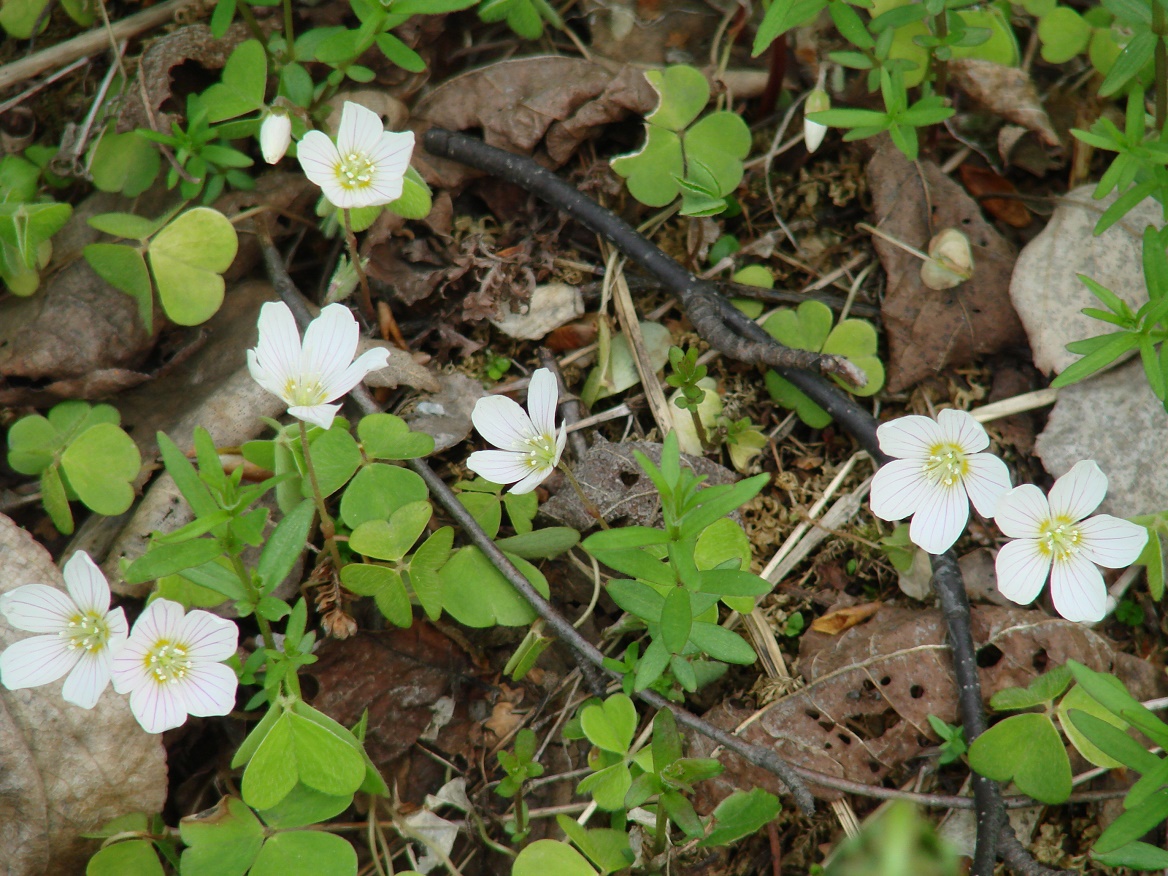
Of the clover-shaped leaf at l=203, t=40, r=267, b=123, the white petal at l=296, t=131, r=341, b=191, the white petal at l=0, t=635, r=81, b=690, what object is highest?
the clover-shaped leaf at l=203, t=40, r=267, b=123

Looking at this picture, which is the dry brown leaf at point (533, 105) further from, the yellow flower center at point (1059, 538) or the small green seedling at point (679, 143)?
the yellow flower center at point (1059, 538)

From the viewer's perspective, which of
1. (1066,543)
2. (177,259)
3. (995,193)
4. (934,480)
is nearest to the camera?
(1066,543)

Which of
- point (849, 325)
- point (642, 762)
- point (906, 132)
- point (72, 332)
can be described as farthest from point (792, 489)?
point (72, 332)

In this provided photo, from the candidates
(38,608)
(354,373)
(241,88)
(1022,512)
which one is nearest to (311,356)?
(354,373)

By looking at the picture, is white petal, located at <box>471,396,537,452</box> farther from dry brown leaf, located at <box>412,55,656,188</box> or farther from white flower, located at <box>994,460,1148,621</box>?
white flower, located at <box>994,460,1148,621</box>

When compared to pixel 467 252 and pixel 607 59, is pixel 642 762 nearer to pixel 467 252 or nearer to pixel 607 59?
pixel 467 252

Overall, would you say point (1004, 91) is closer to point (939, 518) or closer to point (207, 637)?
point (939, 518)

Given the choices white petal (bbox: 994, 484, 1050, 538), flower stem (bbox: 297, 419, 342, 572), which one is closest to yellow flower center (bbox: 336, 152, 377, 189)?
flower stem (bbox: 297, 419, 342, 572)

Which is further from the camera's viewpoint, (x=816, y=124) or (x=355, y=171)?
(x=816, y=124)
